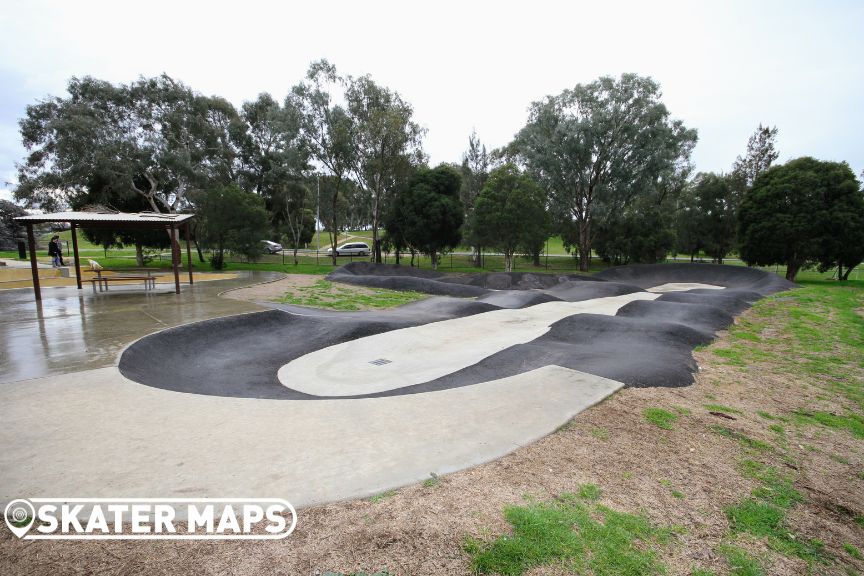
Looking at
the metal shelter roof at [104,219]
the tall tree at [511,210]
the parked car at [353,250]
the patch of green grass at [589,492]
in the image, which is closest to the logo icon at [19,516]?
the patch of green grass at [589,492]

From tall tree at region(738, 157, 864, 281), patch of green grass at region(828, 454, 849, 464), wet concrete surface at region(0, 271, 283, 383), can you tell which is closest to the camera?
patch of green grass at region(828, 454, 849, 464)

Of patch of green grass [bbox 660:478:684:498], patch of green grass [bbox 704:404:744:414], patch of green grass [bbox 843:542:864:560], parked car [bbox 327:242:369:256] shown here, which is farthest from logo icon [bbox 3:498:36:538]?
parked car [bbox 327:242:369:256]

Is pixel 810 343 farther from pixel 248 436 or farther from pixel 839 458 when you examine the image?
pixel 248 436

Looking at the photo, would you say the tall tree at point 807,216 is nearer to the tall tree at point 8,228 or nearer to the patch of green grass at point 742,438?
the patch of green grass at point 742,438

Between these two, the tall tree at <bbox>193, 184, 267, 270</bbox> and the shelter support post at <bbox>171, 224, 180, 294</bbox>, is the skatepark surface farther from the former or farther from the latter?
the tall tree at <bbox>193, 184, 267, 270</bbox>

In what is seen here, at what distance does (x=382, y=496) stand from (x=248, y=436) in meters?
1.75

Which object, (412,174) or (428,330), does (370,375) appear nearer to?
(428,330)

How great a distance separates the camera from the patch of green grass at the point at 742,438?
14.0 feet

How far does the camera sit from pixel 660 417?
15.9ft

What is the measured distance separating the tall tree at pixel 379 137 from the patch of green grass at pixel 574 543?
95.1 ft

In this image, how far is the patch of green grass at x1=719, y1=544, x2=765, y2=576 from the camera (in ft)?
8.32

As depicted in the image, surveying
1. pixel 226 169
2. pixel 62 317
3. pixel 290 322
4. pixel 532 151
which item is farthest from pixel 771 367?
pixel 226 169

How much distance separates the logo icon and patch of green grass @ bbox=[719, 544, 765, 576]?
461 cm

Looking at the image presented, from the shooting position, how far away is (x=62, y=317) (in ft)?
31.4
